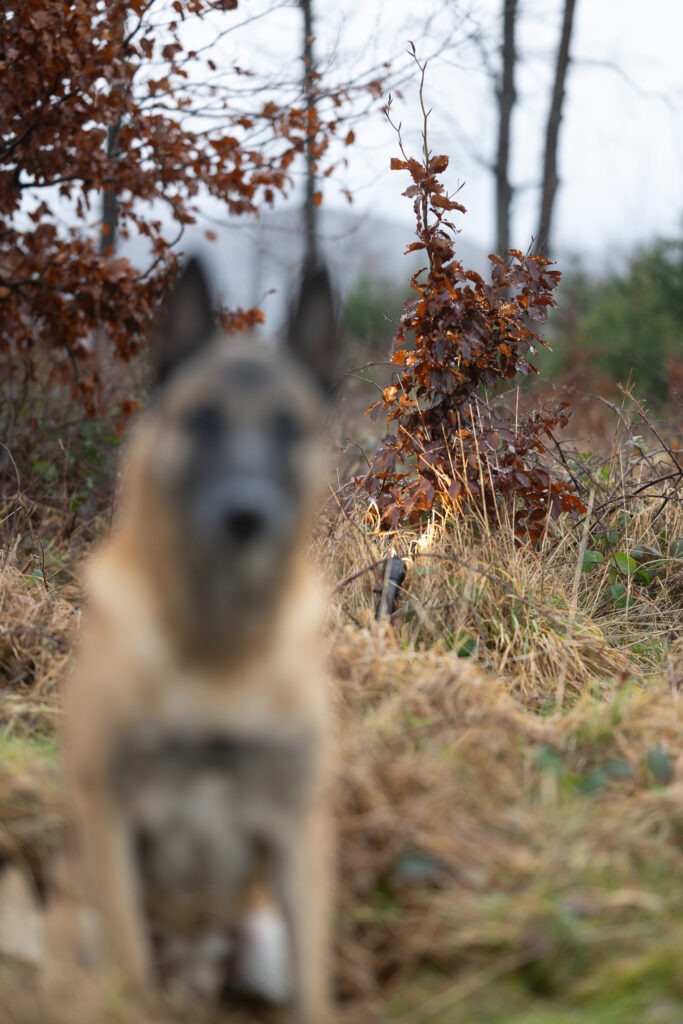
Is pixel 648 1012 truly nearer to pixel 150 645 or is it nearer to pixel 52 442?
pixel 150 645

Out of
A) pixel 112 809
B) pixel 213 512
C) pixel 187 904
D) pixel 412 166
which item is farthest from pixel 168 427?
pixel 412 166

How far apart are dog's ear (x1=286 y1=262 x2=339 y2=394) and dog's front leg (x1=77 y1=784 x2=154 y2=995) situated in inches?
41.5

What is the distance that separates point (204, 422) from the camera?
206 centimetres

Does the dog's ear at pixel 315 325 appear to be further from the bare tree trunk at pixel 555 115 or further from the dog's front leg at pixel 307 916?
the bare tree trunk at pixel 555 115

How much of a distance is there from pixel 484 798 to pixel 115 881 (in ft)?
4.21

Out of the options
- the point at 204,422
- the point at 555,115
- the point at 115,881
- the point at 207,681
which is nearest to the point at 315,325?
the point at 204,422

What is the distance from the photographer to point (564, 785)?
3.11 metres

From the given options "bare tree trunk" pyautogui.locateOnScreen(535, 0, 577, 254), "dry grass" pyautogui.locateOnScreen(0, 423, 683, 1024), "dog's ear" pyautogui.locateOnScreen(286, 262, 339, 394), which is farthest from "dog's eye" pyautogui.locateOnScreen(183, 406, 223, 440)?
"bare tree trunk" pyautogui.locateOnScreen(535, 0, 577, 254)

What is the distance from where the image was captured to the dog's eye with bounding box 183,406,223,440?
206 cm

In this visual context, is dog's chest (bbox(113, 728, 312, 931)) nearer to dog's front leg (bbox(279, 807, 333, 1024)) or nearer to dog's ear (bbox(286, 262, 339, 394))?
dog's front leg (bbox(279, 807, 333, 1024))

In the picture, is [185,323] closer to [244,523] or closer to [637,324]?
[244,523]

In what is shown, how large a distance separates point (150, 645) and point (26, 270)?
5.69 metres

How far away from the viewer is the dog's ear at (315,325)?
2332mm

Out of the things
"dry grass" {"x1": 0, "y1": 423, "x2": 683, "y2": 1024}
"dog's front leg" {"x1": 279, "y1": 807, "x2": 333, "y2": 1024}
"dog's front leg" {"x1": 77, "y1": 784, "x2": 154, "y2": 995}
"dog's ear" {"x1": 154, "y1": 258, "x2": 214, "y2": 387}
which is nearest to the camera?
"dog's front leg" {"x1": 77, "y1": 784, "x2": 154, "y2": 995}
